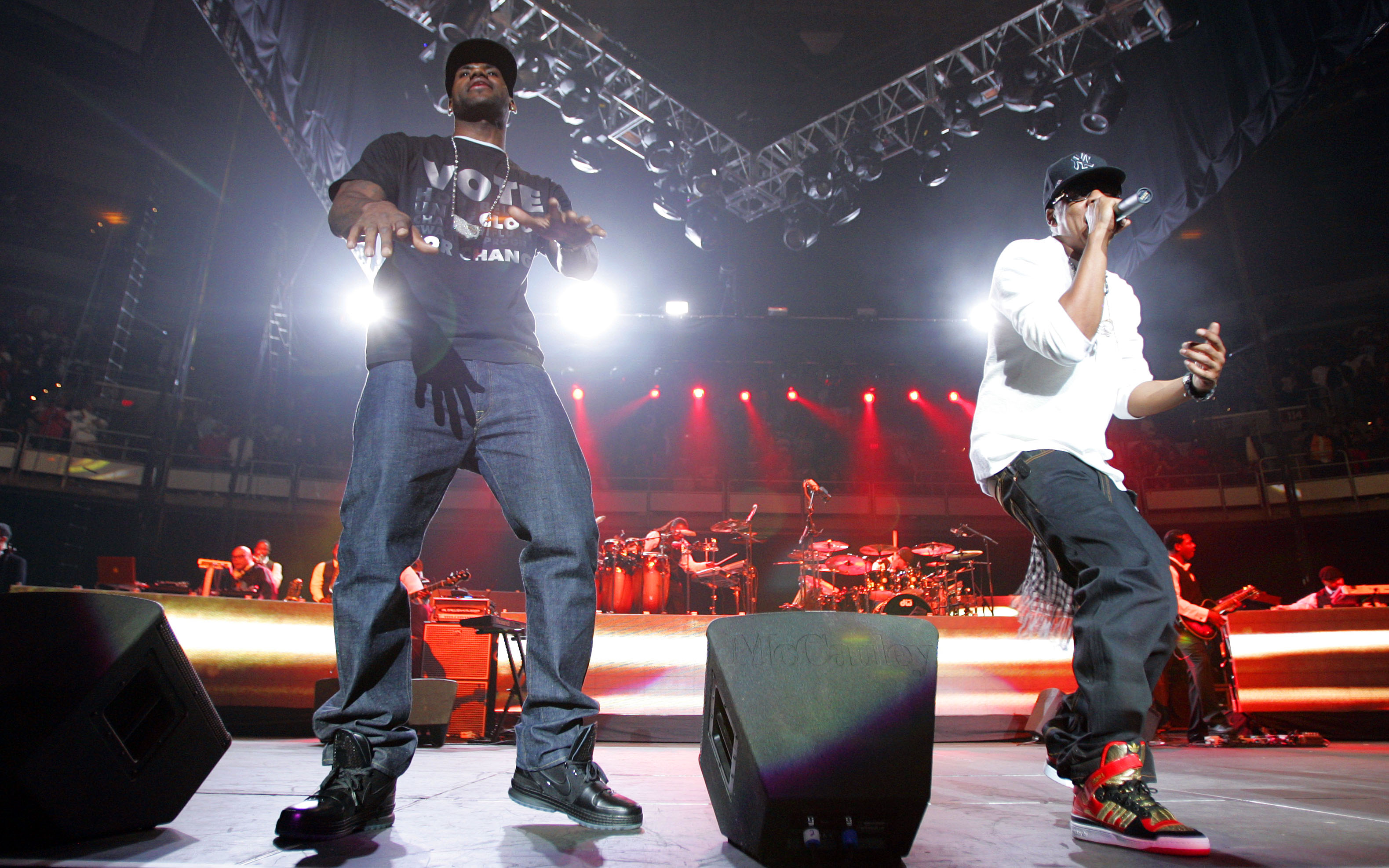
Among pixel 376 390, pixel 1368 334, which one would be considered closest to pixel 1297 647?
pixel 376 390

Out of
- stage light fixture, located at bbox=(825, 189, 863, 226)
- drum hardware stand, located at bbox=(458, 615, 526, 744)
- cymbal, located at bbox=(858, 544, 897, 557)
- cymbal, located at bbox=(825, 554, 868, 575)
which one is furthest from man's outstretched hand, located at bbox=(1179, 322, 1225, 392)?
cymbal, located at bbox=(858, 544, 897, 557)

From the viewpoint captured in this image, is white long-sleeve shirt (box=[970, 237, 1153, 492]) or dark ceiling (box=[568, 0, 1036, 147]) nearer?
white long-sleeve shirt (box=[970, 237, 1153, 492])

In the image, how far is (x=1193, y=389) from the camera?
153cm

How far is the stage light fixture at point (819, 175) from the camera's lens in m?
7.62

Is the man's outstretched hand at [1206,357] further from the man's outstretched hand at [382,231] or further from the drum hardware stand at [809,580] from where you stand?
the drum hardware stand at [809,580]

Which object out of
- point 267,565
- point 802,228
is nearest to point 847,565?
point 802,228

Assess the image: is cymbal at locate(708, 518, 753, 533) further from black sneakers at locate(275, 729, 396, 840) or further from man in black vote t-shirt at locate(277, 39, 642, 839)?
black sneakers at locate(275, 729, 396, 840)

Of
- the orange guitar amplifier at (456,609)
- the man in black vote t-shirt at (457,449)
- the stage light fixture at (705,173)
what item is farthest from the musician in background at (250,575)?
the man in black vote t-shirt at (457,449)

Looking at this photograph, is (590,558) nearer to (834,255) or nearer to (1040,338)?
(1040,338)

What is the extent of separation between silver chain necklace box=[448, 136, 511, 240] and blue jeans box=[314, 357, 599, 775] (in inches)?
12.9

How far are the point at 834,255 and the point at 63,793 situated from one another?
10855mm

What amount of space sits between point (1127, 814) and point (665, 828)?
79cm

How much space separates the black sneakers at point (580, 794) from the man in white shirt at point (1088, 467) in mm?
814

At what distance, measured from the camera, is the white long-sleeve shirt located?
148 cm
